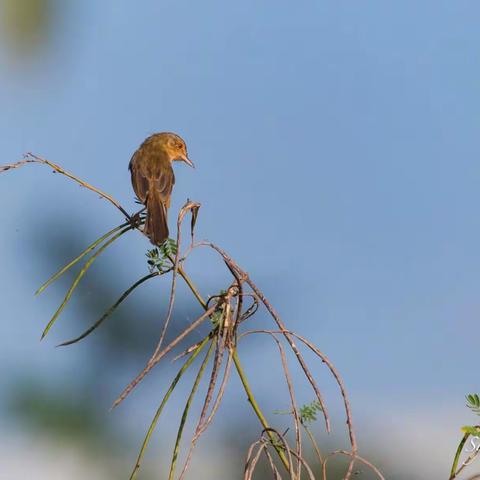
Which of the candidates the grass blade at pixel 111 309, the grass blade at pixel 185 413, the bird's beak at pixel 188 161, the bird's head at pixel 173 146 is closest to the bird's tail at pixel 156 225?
the grass blade at pixel 111 309

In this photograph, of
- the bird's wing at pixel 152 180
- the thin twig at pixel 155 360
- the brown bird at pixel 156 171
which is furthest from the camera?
the bird's wing at pixel 152 180

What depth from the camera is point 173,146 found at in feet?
28.4

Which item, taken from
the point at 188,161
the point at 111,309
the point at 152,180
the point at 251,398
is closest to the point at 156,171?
the point at 152,180

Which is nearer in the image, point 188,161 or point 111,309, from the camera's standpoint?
point 111,309

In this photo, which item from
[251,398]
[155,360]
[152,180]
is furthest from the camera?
[152,180]

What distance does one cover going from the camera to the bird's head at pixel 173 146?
8.51 m

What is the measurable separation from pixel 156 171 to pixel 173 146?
4.46ft

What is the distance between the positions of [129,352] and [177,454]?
18.8m

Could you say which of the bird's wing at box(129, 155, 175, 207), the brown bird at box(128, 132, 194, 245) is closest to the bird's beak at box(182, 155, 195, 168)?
the brown bird at box(128, 132, 194, 245)

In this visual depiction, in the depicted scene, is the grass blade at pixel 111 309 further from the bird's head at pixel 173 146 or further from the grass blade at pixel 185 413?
the bird's head at pixel 173 146

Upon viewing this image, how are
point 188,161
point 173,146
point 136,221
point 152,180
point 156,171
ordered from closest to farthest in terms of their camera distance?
point 136,221 < point 152,180 < point 156,171 < point 173,146 < point 188,161

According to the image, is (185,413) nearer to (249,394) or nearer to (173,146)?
(249,394)

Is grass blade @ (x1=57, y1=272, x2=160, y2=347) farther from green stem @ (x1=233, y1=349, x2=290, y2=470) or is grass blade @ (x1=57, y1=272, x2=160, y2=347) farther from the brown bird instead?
the brown bird

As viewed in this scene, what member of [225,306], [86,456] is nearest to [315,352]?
[225,306]
